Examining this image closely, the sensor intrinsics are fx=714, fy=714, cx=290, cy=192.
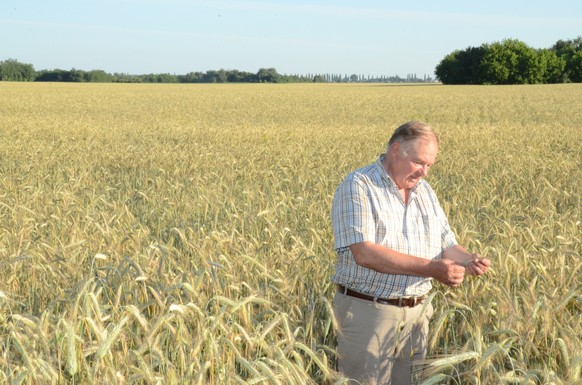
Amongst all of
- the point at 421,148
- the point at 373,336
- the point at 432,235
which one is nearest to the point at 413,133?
the point at 421,148

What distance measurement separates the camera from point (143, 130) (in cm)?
1684

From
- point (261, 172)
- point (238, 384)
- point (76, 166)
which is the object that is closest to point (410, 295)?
point (238, 384)

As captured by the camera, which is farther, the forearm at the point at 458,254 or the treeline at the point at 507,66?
the treeline at the point at 507,66

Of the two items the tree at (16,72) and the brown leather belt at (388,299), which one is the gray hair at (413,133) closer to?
the brown leather belt at (388,299)

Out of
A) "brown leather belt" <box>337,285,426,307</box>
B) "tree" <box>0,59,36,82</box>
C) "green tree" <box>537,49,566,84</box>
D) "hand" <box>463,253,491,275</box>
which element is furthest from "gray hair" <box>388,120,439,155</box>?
"tree" <box>0,59,36,82</box>

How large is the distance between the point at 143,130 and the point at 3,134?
3.11 m

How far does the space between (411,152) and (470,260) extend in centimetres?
51

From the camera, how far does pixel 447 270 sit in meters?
2.69

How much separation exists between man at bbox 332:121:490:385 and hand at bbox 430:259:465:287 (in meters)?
0.03

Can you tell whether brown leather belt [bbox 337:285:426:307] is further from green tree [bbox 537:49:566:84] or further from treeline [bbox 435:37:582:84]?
green tree [bbox 537:49:566:84]

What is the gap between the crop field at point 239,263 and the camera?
7.45 feet

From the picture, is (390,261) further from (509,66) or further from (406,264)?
(509,66)

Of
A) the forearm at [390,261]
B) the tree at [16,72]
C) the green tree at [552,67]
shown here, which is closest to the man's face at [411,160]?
the forearm at [390,261]

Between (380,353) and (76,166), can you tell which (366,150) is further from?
(380,353)
